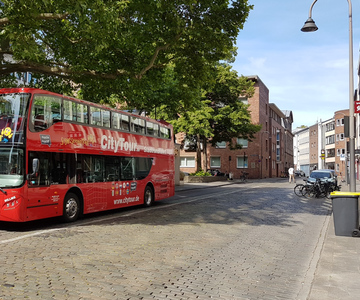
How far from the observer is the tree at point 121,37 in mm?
10938

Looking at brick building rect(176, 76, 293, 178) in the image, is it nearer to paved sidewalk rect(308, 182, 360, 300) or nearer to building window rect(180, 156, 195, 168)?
building window rect(180, 156, 195, 168)

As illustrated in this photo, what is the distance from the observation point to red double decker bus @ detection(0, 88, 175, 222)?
415 inches

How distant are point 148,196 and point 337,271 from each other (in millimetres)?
11829

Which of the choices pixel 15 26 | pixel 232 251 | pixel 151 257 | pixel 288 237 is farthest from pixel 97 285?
pixel 15 26

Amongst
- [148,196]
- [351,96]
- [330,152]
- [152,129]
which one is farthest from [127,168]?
[330,152]

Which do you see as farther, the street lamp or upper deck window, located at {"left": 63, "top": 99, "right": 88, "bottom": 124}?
upper deck window, located at {"left": 63, "top": 99, "right": 88, "bottom": 124}

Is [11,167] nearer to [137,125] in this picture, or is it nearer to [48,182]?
[48,182]

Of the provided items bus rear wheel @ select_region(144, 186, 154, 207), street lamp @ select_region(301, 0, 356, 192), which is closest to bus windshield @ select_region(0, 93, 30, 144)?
bus rear wheel @ select_region(144, 186, 154, 207)

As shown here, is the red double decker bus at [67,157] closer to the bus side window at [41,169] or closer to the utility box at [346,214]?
the bus side window at [41,169]

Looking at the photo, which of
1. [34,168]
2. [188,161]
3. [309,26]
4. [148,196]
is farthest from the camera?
[188,161]

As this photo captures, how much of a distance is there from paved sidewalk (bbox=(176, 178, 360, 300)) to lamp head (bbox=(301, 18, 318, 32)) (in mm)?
7076

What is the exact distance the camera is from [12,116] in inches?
420

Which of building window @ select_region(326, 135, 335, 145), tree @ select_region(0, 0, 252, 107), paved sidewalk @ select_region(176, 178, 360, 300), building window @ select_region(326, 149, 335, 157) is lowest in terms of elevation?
paved sidewalk @ select_region(176, 178, 360, 300)

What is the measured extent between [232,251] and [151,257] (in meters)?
1.76
